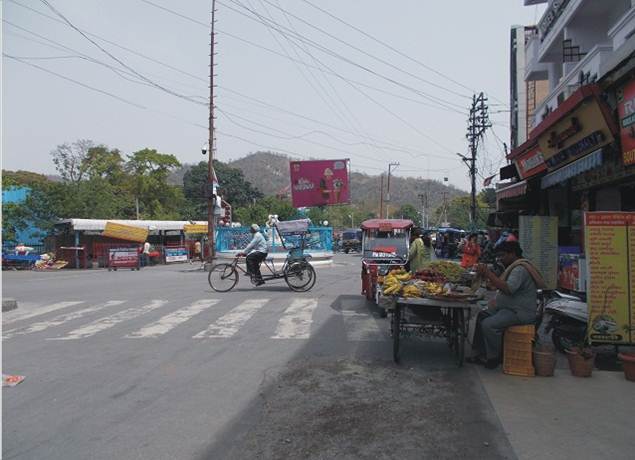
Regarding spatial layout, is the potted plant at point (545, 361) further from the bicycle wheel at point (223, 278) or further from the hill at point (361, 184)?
the hill at point (361, 184)

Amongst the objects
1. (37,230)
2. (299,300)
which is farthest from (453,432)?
(37,230)

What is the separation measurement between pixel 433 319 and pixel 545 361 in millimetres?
1426

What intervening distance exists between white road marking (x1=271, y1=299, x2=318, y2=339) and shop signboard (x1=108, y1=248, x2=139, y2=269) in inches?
706

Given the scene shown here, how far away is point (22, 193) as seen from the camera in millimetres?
39469

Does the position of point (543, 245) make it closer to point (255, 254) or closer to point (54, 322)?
point (255, 254)

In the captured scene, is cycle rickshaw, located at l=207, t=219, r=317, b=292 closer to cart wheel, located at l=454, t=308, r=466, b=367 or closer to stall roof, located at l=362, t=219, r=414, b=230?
stall roof, located at l=362, t=219, r=414, b=230

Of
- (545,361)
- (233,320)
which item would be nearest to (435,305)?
(545,361)

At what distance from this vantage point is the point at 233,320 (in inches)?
387

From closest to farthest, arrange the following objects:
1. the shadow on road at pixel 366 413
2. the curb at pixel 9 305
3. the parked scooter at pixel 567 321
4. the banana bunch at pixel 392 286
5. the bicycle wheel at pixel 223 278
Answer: the shadow on road at pixel 366 413
the banana bunch at pixel 392 286
the parked scooter at pixel 567 321
the curb at pixel 9 305
the bicycle wheel at pixel 223 278

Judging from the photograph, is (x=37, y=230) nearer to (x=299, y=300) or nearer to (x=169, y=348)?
(x=299, y=300)

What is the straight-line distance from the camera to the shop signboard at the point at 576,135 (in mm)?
9672

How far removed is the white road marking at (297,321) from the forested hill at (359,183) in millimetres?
114391

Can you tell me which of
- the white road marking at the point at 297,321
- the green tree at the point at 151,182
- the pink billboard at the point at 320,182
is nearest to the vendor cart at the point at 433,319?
the white road marking at the point at 297,321

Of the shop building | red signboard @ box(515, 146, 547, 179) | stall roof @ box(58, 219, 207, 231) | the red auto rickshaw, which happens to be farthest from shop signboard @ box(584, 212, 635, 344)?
stall roof @ box(58, 219, 207, 231)
